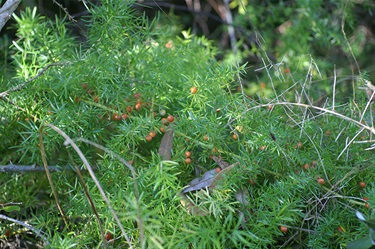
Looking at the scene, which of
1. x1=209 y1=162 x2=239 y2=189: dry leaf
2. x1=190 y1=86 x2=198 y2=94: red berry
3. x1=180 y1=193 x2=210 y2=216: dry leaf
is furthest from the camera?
x1=190 y1=86 x2=198 y2=94: red berry

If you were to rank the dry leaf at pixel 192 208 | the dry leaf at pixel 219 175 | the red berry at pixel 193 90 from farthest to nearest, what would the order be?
the red berry at pixel 193 90 < the dry leaf at pixel 219 175 < the dry leaf at pixel 192 208

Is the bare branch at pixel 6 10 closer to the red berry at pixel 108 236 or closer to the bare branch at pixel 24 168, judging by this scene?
the bare branch at pixel 24 168

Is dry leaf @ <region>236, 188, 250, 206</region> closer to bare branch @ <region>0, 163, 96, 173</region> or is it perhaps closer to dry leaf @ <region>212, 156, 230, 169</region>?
dry leaf @ <region>212, 156, 230, 169</region>

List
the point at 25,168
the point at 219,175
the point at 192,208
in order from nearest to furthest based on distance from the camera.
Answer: the point at 192,208 → the point at 219,175 → the point at 25,168

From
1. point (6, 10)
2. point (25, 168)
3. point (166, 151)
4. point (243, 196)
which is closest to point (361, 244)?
point (243, 196)

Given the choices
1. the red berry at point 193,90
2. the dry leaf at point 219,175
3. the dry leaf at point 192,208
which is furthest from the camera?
the red berry at point 193,90

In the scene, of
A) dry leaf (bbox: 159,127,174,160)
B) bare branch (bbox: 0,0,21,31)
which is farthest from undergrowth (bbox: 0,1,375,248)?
bare branch (bbox: 0,0,21,31)

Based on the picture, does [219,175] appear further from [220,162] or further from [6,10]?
[6,10]

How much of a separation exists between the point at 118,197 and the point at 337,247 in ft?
A: 1.77

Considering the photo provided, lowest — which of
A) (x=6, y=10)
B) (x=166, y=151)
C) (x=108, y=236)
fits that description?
(x=108, y=236)

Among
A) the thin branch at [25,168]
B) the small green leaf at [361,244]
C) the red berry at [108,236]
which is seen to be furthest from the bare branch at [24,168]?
the small green leaf at [361,244]

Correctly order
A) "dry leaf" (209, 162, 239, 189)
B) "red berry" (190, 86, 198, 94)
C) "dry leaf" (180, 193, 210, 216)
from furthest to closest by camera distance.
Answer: "red berry" (190, 86, 198, 94) < "dry leaf" (209, 162, 239, 189) < "dry leaf" (180, 193, 210, 216)

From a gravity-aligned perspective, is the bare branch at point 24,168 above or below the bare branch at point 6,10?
below

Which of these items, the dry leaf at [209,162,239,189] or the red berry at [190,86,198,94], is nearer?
the dry leaf at [209,162,239,189]
